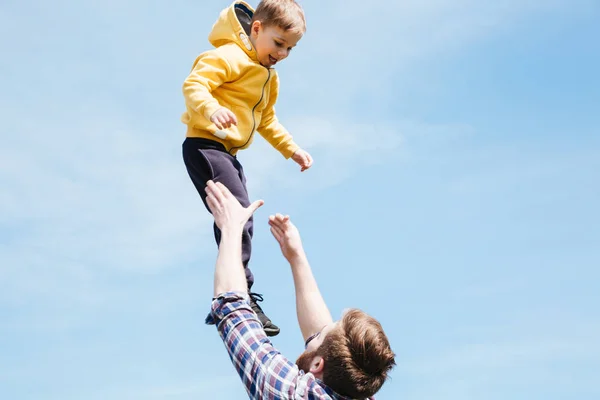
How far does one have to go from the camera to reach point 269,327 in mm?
5383

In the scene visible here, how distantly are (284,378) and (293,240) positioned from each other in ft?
4.23

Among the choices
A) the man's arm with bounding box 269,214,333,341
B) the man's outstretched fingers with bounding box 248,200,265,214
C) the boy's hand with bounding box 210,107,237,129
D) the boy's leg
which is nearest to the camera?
the man's outstretched fingers with bounding box 248,200,265,214

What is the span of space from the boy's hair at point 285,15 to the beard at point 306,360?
2.52m

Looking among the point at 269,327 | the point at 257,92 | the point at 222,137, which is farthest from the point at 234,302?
the point at 257,92

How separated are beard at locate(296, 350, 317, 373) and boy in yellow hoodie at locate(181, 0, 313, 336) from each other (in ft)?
3.20

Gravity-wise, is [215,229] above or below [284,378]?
Result: above

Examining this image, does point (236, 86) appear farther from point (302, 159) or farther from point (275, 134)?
point (302, 159)

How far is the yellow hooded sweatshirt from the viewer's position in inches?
219

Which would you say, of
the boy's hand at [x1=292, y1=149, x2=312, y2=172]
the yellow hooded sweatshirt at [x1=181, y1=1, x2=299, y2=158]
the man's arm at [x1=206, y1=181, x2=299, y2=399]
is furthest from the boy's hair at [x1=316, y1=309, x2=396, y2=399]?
the boy's hand at [x1=292, y1=149, x2=312, y2=172]

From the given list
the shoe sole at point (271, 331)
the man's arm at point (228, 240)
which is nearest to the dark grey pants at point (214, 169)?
the shoe sole at point (271, 331)

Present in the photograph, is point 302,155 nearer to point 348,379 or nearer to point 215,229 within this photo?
point 215,229

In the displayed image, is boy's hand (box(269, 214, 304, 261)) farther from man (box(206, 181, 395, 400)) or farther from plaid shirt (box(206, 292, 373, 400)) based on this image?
plaid shirt (box(206, 292, 373, 400))

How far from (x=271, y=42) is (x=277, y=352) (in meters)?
2.76

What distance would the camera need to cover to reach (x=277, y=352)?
3.89 meters
